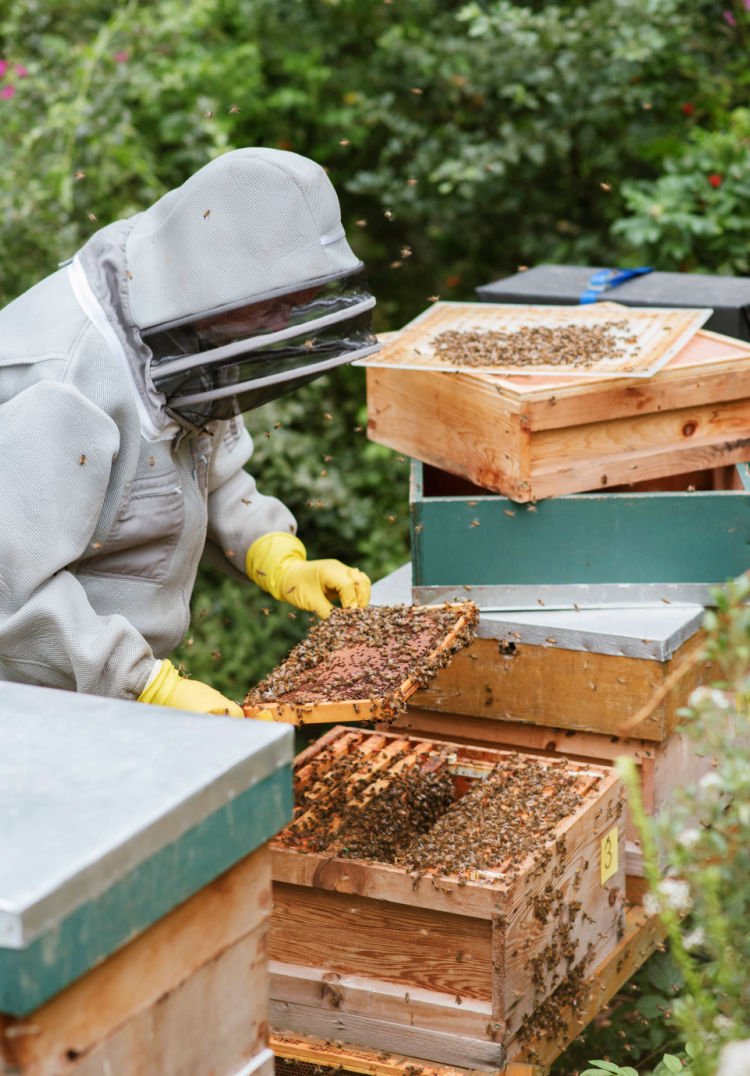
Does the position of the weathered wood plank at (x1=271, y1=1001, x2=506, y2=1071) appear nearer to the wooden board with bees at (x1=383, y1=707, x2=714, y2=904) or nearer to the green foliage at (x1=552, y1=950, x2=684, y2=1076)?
the green foliage at (x1=552, y1=950, x2=684, y2=1076)

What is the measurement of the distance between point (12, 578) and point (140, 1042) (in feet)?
4.26

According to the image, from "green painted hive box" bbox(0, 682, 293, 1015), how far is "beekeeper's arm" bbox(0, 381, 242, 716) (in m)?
0.85

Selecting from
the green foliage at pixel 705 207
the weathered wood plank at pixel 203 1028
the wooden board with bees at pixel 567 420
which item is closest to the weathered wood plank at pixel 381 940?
the weathered wood plank at pixel 203 1028

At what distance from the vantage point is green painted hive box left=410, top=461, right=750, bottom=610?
3354 mm

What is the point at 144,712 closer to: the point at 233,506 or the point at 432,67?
the point at 233,506

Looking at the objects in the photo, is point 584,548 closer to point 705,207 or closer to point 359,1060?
point 359,1060

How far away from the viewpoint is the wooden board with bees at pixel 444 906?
263cm

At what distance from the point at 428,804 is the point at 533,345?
132 cm

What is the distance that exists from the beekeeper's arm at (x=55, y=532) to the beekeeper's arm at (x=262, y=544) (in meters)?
0.86

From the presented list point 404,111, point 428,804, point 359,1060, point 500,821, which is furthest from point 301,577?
point 404,111

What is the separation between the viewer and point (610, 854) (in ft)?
10.1

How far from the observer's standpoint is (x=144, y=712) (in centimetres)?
161

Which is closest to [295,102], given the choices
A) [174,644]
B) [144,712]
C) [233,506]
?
[233,506]

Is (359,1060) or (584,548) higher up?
(584,548)
